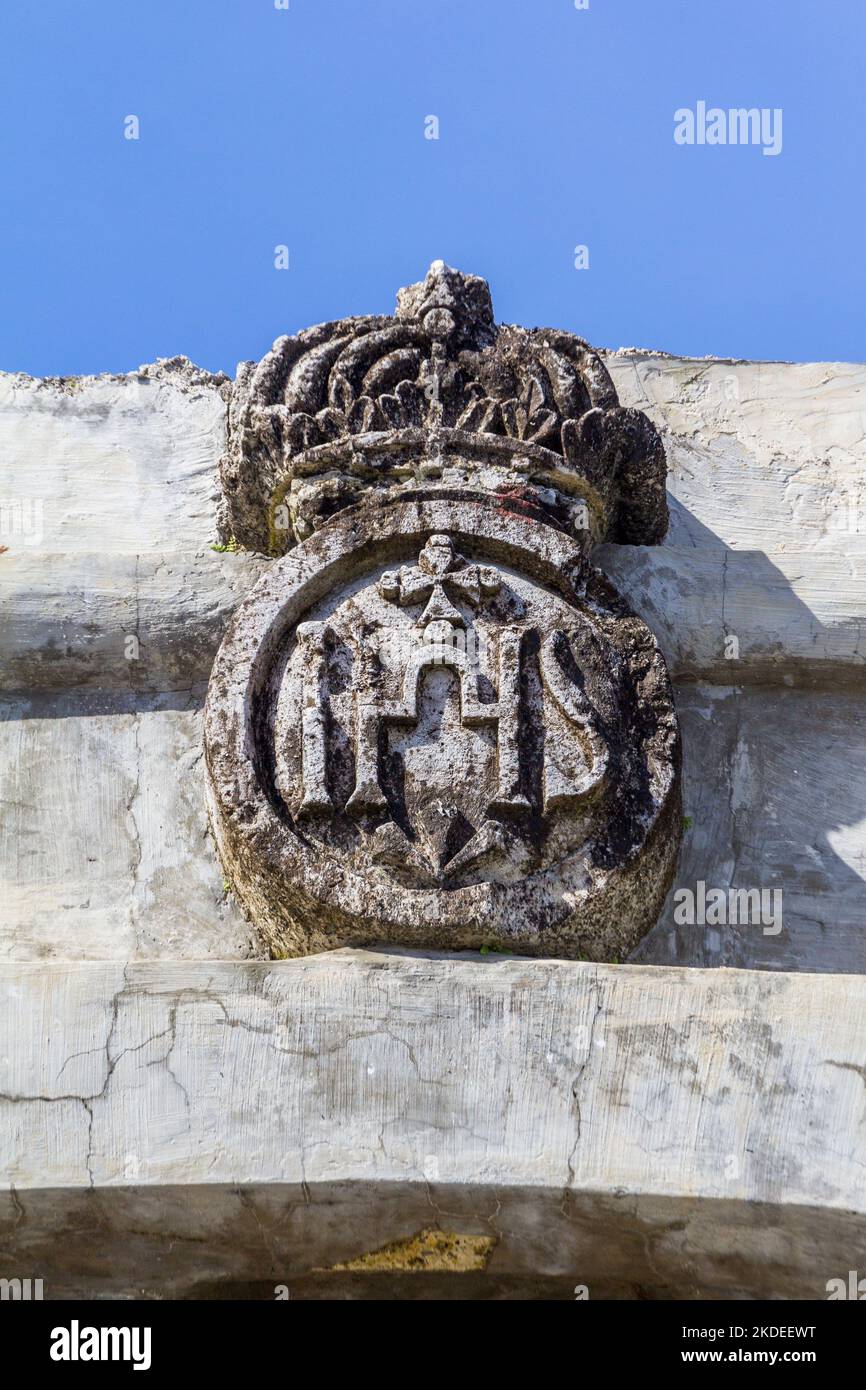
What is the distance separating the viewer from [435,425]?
4000 mm

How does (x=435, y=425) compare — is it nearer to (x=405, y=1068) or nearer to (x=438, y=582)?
(x=438, y=582)

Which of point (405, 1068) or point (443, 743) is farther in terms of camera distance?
point (443, 743)

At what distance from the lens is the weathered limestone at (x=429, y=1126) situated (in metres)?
2.97

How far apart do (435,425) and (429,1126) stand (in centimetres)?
185

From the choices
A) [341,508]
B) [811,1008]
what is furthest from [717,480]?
[811,1008]

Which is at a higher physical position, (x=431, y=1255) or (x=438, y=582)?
(x=438, y=582)

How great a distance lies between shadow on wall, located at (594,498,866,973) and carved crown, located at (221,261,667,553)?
27 cm

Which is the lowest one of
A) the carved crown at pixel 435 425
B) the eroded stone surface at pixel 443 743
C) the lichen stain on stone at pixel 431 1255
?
the lichen stain on stone at pixel 431 1255

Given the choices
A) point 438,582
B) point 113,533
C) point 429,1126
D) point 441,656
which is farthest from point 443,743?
point 113,533

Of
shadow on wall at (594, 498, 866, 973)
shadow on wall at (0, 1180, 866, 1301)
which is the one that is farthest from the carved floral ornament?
shadow on wall at (0, 1180, 866, 1301)

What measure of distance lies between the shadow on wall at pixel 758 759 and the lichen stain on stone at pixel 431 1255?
0.84 metres

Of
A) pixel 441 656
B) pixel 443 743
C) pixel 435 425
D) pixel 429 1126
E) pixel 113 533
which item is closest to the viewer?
pixel 429 1126

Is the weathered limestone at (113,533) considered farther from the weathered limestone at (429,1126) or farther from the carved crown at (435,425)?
the weathered limestone at (429,1126)

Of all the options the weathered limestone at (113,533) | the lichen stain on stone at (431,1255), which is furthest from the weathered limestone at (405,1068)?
the weathered limestone at (113,533)
